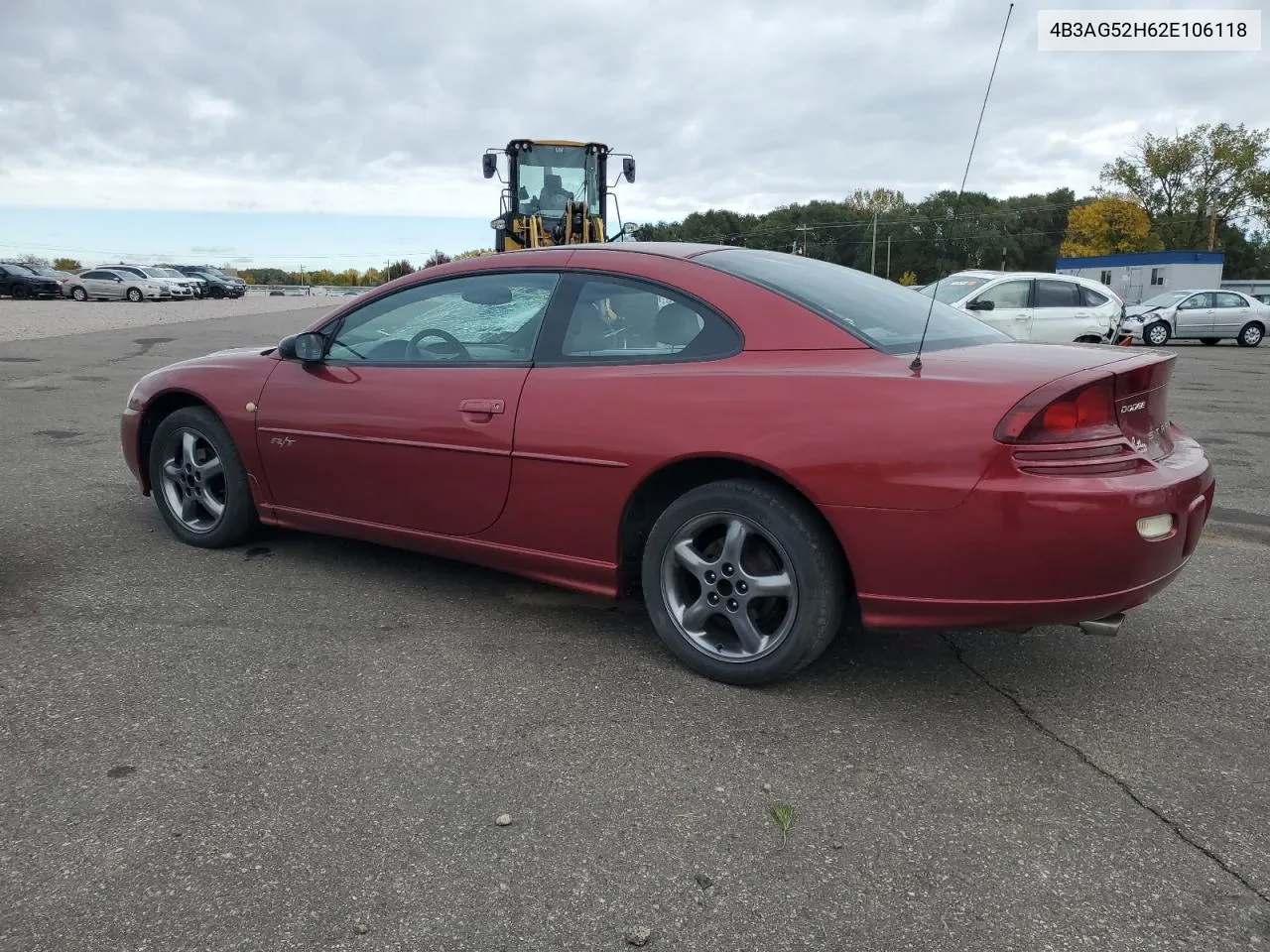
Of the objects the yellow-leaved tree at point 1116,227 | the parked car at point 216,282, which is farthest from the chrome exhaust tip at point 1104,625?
the yellow-leaved tree at point 1116,227

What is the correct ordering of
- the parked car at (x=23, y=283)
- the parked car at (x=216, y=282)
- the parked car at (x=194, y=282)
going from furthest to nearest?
the parked car at (x=216, y=282) → the parked car at (x=194, y=282) → the parked car at (x=23, y=283)

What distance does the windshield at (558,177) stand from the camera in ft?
54.9

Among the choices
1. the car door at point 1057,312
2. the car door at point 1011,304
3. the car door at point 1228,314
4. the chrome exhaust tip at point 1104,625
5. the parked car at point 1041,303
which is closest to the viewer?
the chrome exhaust tip at point 1104,625

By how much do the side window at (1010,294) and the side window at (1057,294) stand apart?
21cm

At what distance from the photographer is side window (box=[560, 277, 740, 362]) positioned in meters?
3.34

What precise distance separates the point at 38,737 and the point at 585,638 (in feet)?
5.73

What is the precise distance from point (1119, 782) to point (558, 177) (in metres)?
15.5

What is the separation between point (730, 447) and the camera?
10.2ft

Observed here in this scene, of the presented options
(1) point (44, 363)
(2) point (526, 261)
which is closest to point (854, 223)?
(1) point (44, 363)

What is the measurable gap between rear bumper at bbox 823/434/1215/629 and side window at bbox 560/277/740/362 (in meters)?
0.74

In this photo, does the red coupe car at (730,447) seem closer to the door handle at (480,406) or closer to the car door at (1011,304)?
the door handle at (480,406)

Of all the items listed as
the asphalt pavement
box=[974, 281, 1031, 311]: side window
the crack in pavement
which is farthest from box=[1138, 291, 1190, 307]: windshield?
the crack in pavement

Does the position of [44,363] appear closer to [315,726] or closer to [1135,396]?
[315,726]

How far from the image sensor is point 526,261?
3904 mm
